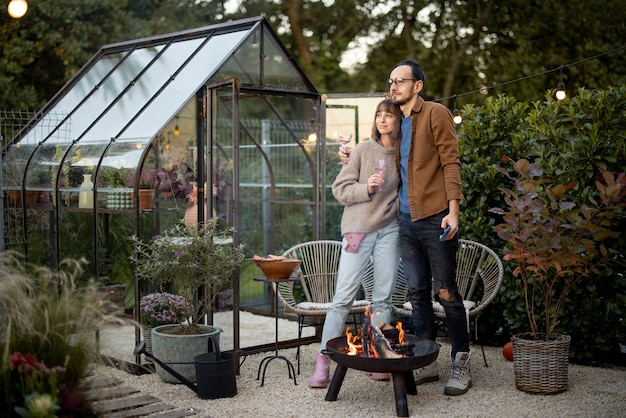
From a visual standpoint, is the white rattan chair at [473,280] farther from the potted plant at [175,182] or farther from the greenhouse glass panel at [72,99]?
the greenhouse glass panel at [72,99]

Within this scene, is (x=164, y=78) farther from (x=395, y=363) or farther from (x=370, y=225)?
(x=395, y=363)

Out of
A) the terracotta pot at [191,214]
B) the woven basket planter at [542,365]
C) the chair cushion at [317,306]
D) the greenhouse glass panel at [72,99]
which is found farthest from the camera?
the greenhouse glass panel at [72,99]

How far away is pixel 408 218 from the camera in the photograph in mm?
5039

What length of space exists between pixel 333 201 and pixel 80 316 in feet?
13.5

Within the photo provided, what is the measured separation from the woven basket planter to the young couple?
1.22 feet

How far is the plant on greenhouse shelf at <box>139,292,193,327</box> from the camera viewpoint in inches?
231

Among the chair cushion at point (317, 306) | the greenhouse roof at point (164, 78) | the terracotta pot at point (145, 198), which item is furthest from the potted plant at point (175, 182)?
the chair cushion at point (317, 306)

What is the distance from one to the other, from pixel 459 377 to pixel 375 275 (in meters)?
0.90

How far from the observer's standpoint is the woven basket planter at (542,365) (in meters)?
4.97

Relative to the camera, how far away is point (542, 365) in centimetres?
496

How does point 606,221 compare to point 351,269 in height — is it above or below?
above

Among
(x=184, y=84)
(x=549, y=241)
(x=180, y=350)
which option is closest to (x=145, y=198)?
(x=184, y=84)

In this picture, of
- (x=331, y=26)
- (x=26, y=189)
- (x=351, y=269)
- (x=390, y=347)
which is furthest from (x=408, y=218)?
(x=331, y=26)

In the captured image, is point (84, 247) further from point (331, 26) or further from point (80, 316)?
point (331, 26)
